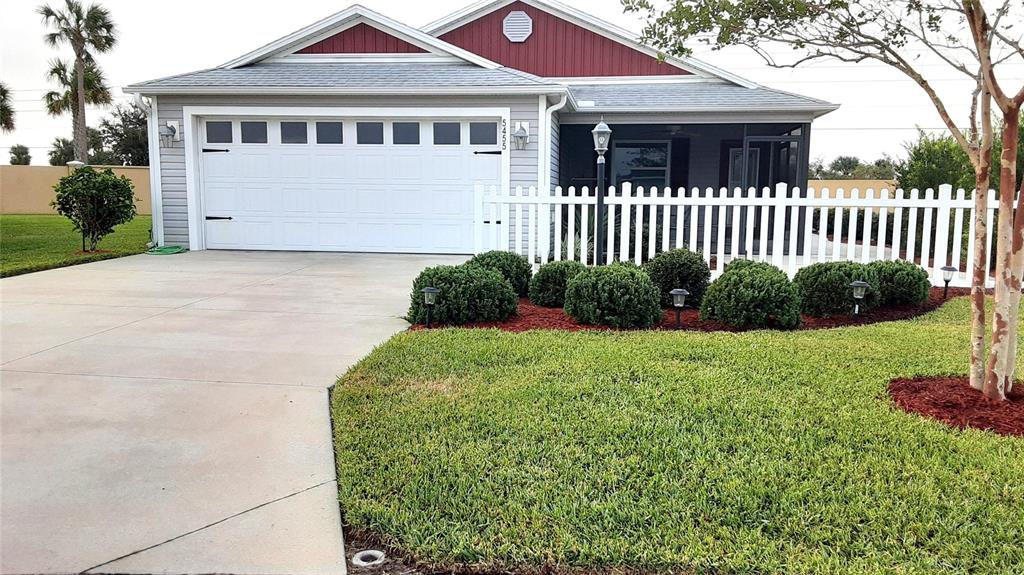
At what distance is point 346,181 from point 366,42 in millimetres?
2843

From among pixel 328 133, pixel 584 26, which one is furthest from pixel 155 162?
pixel 584 26

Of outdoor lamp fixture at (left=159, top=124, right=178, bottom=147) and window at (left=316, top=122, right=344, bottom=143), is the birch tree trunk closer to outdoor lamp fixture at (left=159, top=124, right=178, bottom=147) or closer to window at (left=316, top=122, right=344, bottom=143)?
window at (left=316, top=122, right=344, bottom=143)

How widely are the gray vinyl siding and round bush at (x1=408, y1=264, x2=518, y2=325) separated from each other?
542 cm

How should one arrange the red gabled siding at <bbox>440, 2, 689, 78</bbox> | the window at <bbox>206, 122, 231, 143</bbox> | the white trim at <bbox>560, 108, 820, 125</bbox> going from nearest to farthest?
1. the window at <bbox>206, 122, 231, 143</bbox>
2. the white trim at <bbox>560, 108, 820, 125</bbox>
3. the red gabled siding at <bbox>440, 2, 689, 78</bbox>

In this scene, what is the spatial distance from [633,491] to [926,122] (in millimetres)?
38014

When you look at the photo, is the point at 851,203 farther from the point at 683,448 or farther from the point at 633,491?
the point at 633,491

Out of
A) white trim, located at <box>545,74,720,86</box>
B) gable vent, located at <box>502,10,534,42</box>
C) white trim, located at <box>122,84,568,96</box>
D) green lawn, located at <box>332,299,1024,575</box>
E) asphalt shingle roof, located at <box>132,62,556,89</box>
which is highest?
gable vent, located at <box>502,10,534,42</box>

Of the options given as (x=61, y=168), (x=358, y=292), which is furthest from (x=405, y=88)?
(x=61, y=168)

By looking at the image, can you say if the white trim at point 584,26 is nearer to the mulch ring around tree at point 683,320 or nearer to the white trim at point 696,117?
the white trim at point 696,117

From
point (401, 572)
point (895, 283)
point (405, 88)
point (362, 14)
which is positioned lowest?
point (401, 572)

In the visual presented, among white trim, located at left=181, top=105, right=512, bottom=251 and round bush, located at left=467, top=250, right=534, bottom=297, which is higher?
white trim, located at left=181, top=105, right=512, bottom=251

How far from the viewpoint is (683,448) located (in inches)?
126

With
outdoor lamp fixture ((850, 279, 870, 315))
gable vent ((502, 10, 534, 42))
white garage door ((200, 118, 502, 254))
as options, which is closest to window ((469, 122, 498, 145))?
white garage door ((200, 118, 502, 254))

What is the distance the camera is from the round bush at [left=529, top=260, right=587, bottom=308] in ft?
22.7
